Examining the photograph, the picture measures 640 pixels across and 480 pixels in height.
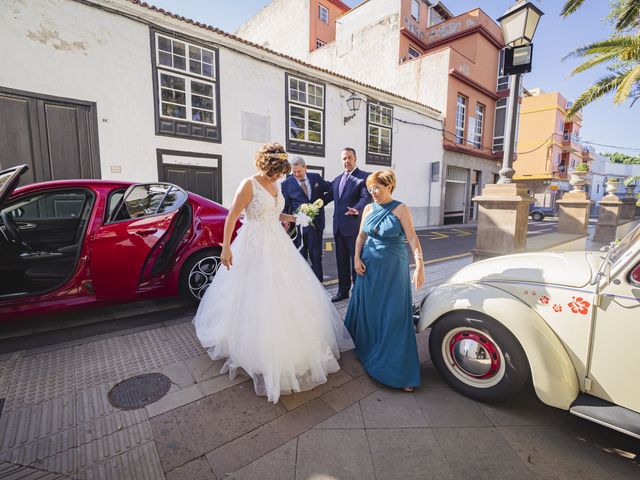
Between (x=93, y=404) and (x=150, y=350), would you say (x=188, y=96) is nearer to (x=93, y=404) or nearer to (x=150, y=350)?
(x=150, y=350)

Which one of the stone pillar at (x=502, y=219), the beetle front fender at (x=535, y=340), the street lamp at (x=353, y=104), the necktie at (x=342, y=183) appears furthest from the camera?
the street lamp at (x=353, y=104)

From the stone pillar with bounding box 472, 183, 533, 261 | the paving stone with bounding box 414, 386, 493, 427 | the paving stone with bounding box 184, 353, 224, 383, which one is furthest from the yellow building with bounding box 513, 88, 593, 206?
the paving stone with bounding box 184, 353, 224, 383

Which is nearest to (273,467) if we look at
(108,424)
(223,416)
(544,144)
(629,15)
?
(223,416)

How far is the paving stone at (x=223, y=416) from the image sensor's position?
2.03 metres

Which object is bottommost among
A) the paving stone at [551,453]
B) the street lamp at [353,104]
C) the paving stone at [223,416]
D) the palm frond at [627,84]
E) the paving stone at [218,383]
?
the paving stone at [551,453]

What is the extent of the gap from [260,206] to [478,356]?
209 cm

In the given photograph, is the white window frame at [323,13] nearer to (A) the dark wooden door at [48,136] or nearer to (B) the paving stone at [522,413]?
(A) the dark wooden door at [48,136]

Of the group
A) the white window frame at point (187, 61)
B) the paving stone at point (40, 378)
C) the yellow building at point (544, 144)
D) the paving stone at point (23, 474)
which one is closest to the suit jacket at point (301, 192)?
the paving stone at point (40, 378)

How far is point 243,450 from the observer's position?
6.40 ft

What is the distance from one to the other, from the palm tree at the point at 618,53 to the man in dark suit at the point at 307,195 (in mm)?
9496

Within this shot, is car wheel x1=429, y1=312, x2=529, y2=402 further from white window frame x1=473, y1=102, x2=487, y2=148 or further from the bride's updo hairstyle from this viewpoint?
white window frame x1=473, y1=102, x2=487, y2=148

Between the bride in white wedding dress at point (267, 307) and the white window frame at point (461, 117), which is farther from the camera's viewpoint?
the white window frame at point (461, 117)

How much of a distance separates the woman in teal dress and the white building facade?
8012 mm

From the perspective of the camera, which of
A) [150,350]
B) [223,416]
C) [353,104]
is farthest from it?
[353,104]
